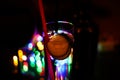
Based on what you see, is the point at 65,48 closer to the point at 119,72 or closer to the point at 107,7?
the point at 119,72

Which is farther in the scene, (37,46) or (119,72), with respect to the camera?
(119,72)

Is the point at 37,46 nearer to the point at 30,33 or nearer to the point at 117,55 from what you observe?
the point at 30,33

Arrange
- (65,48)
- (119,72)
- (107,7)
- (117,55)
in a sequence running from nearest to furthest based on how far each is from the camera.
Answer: (65,48), (119,72), (117,55), (107,7)

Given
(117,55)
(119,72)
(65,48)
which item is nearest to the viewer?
(65,48)

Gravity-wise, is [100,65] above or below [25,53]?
below

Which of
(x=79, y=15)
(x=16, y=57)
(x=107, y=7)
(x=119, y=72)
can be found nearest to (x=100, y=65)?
(x=119, y=72)

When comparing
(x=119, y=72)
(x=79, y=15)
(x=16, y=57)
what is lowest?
(x=119, y=72)
